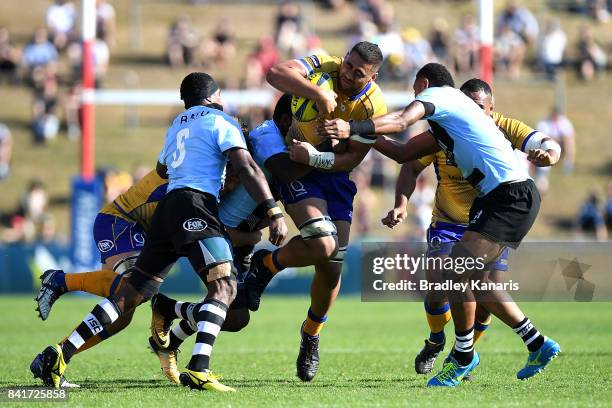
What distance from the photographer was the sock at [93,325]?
26.7 ft

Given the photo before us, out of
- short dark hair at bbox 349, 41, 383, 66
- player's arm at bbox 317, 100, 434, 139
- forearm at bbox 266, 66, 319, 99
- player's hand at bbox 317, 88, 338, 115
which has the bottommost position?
player's arm at bbox 317, 100, 434, 139

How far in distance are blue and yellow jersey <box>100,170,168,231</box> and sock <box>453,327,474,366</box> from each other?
9.07ft

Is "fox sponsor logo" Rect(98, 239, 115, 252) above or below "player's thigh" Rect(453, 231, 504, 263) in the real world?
below

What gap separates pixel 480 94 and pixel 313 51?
1576cm

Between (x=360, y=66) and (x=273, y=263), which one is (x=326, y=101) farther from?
(x=273, y=263)

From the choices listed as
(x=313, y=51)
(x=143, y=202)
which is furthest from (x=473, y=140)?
(x=313, y=51)

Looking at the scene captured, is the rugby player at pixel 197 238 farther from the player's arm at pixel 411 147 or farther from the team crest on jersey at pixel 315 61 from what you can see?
the player's arm at pixel 411 147

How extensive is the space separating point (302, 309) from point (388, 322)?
2504mm

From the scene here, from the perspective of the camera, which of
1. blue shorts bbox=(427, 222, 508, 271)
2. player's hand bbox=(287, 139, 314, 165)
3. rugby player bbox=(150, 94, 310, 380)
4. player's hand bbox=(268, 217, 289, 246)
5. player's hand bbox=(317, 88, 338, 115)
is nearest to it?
player's hand bbox=(268, 217, 289, 246)

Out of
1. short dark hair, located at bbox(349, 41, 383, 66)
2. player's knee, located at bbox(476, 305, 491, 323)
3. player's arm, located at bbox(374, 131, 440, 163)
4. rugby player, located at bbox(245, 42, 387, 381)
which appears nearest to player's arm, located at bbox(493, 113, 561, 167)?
player's arm, located at bbox(374, 131, 440, 163)

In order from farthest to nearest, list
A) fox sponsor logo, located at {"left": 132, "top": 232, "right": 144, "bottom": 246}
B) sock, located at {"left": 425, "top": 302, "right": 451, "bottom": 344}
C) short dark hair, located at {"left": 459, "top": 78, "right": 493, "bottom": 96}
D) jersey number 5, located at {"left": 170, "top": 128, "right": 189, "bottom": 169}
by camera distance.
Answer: sock, located at {"left": 425, "top": 302, "right": 451, "bottom": 344} → short dark hair, located at {"left": 459, "top": 78, "right": 493, "bottom": 96} → fox sponsor logo, located at {"left": 132, "top": 232, "right": 144, "bottom": 246} → jersey number 5, located at {"left": 170, "top": 128, "right": 189, "bottom": 169}

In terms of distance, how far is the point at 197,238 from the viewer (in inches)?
318

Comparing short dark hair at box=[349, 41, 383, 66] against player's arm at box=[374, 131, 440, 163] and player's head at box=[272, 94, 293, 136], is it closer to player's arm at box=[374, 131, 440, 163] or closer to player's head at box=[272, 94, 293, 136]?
player's arm at box=[374, 131, 440, 163]

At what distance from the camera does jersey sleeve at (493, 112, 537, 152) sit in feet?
30.1
